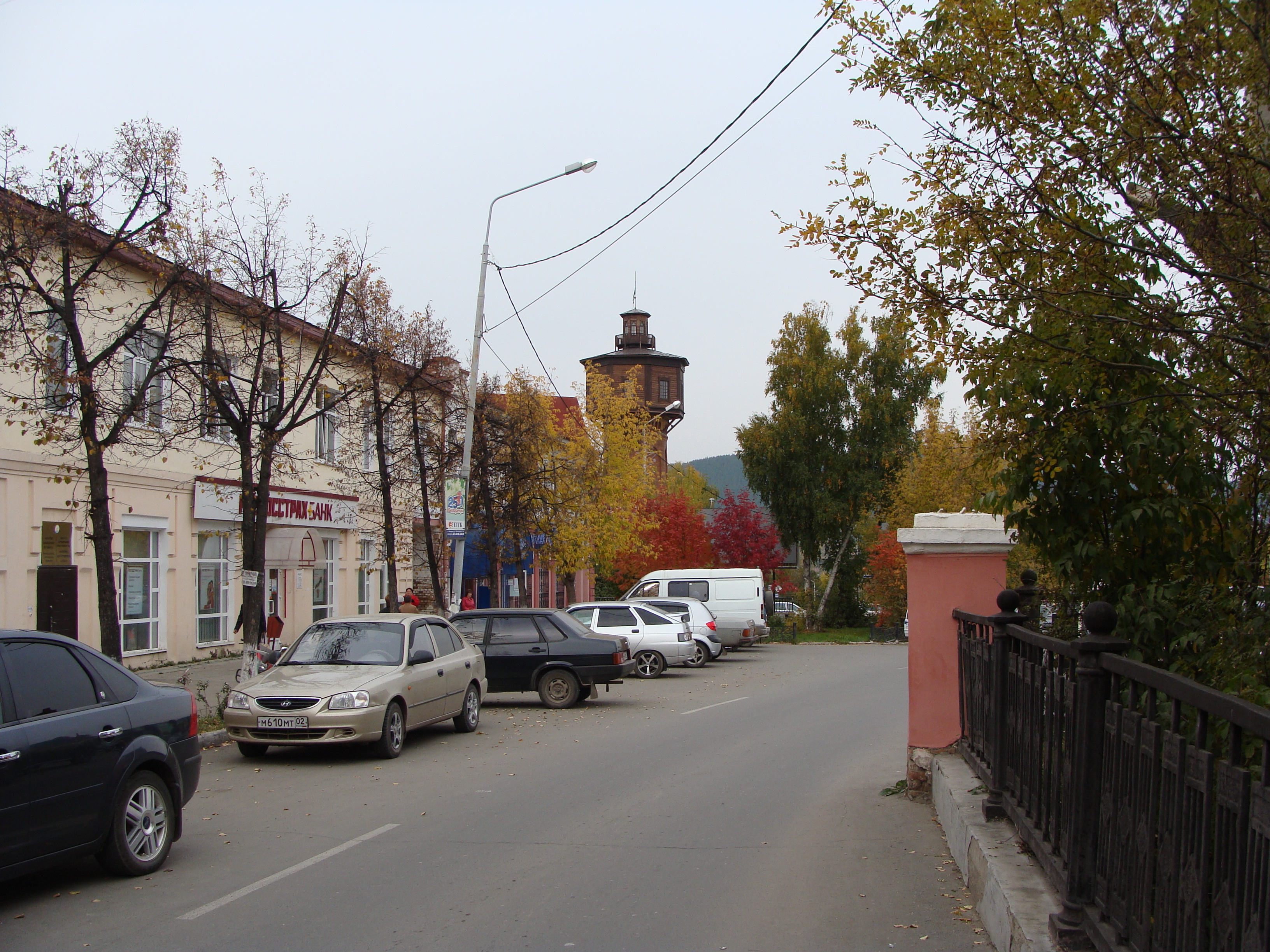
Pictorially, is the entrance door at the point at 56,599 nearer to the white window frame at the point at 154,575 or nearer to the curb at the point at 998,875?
the white window frame at the point at 154,575

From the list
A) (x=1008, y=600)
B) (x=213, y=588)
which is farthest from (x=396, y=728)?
(x=213, y=588)

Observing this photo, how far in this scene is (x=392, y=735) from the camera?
12.2 metres

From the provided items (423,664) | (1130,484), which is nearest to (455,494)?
(423,664)

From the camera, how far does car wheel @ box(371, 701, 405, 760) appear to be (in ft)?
39.5

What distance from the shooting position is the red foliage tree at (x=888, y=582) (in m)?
45.2

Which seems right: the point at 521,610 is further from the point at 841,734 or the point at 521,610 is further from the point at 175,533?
the point at 175,533

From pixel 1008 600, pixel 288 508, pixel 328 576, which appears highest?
pixel 288 508

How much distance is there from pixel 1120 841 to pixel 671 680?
20982 millimetres

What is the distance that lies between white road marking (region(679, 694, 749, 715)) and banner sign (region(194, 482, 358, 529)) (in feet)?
31.1

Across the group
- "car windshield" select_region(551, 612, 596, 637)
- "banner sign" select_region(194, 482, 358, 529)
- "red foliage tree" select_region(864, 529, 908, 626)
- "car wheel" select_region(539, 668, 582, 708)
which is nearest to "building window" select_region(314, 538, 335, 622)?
"banner sign" select_region(194, 482, 358, 529)

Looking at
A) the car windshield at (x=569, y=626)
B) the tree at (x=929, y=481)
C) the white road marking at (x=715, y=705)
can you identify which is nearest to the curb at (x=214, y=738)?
the car windshield at (x=569, y=626)

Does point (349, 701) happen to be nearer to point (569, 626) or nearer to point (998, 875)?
point (569, 626)

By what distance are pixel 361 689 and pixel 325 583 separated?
67.6 feet

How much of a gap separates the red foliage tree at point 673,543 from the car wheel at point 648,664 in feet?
62.3
